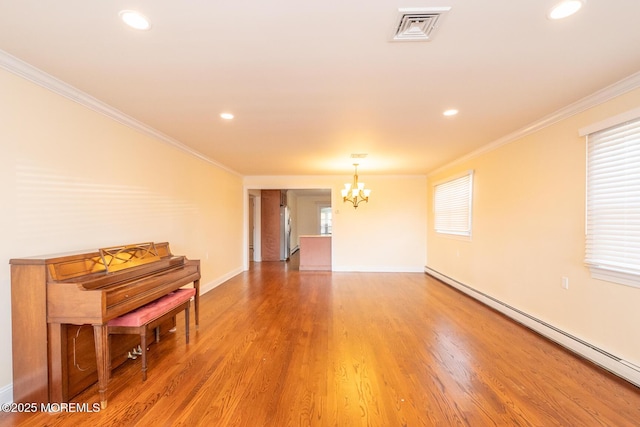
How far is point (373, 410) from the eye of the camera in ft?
6.31

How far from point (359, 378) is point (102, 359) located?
1.91m

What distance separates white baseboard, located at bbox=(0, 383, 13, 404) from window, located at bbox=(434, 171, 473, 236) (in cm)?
556

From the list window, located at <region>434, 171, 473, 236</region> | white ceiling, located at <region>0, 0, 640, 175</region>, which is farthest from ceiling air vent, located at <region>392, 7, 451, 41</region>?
window, located at <region>434, 171, 473, 236</region>

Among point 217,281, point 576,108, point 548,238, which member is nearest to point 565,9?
point 576,108

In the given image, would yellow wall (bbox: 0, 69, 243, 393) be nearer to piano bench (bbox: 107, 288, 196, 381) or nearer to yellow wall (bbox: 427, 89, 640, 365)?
piano bench (bbox: 107, 288, 196, 381)

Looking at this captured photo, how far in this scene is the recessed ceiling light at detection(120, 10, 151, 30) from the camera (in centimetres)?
152

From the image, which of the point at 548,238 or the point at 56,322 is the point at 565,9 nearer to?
the point at 548,238

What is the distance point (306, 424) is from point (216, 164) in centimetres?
463

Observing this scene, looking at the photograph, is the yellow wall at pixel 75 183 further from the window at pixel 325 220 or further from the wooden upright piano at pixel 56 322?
the window at pixel 325 220

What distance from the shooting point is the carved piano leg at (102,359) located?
1.96 m

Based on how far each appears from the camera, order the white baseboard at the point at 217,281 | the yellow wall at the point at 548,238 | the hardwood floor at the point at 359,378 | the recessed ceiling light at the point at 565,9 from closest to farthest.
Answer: the recessed ceiling light at the point at 565,9, the hardwood floor at the point at 359,378, the yellow wall at the point at 548,238, the white baseboard at the point at 217,281

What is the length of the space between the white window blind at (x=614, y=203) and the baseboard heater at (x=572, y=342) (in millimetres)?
661

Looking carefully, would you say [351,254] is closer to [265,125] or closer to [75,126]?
[265,125]

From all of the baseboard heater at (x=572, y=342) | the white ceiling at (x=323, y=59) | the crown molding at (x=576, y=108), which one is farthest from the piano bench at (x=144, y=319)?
the crown molding at (x=576, y=108)
